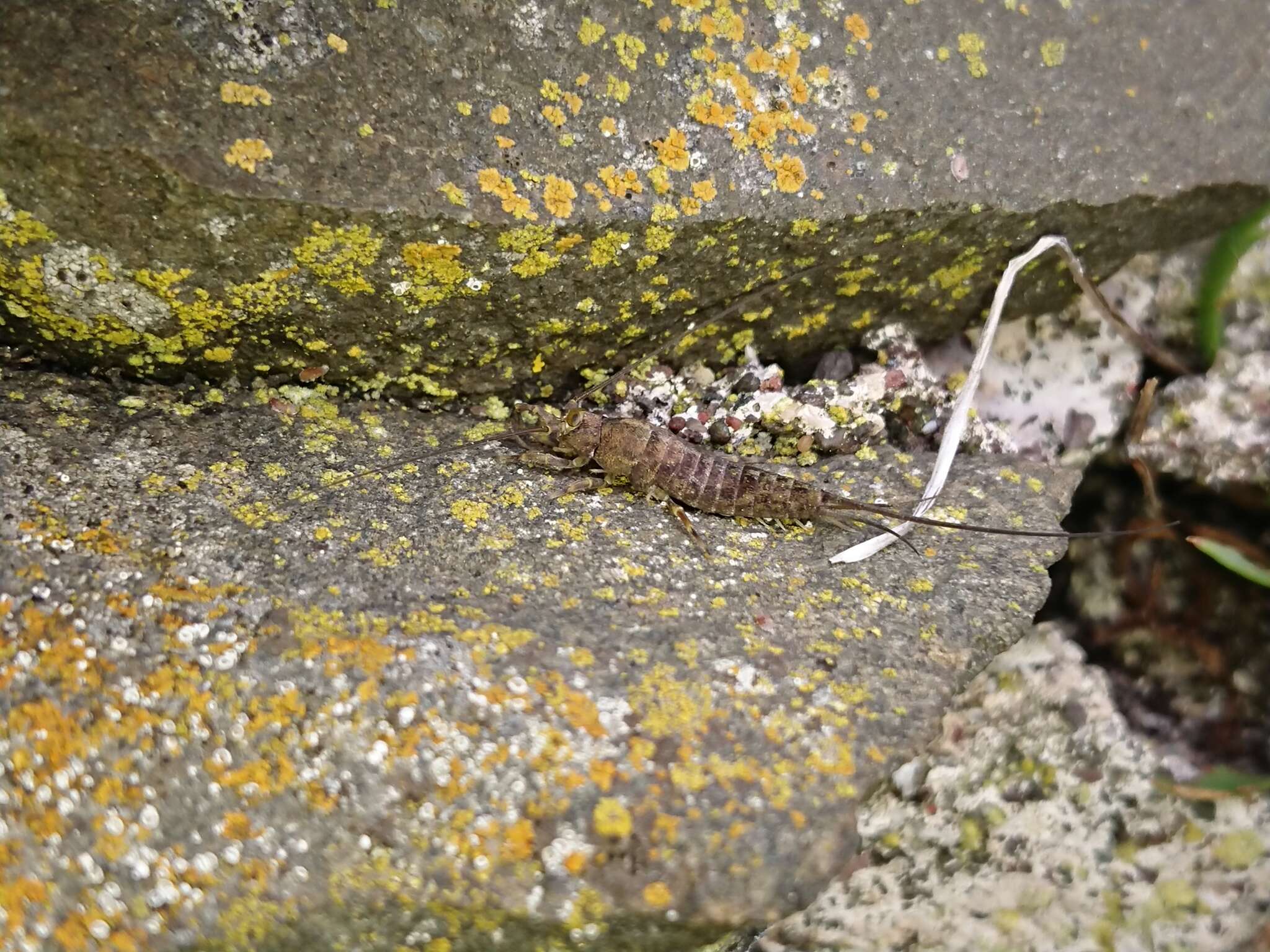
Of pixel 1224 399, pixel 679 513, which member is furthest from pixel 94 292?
pixel 1224 399

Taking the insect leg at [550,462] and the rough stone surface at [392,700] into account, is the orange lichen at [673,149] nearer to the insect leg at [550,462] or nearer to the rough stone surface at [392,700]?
the insect leg at [550,462]

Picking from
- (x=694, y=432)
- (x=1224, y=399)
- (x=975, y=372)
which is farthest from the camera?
(x=1224, y=399)

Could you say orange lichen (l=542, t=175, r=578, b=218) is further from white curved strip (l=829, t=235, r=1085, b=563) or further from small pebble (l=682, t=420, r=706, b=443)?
white curved strip (l=829, t=235, r=1085, b=563)

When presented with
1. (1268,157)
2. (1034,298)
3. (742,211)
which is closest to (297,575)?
(742,211)

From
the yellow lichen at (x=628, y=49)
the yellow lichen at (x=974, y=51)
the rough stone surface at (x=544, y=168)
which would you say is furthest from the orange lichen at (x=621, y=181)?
the yellow lichen at (x=974, y=51)

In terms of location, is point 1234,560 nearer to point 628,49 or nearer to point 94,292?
point 628,49
